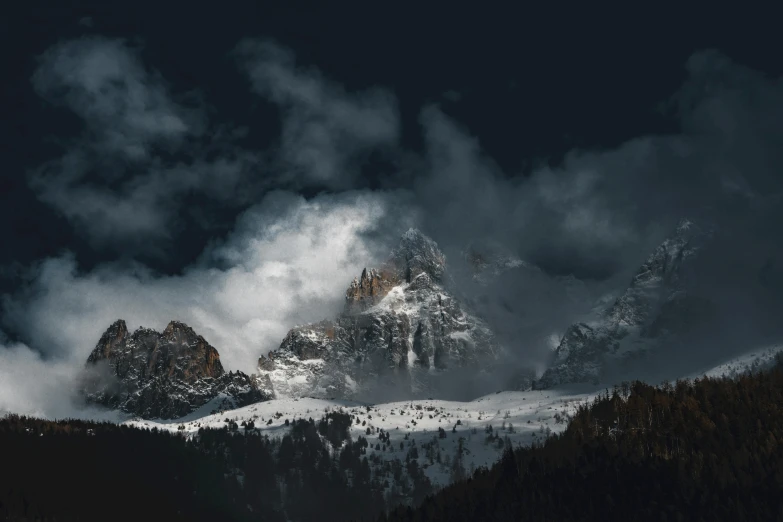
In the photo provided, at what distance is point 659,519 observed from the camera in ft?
486

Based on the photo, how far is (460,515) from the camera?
597 feet

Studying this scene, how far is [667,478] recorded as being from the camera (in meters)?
164

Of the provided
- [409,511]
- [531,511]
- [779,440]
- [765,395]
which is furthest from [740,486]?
[409,511]

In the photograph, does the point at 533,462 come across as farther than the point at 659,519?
Yes

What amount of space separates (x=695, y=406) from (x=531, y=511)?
61.6 m

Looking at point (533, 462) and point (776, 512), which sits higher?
point (533, 462)

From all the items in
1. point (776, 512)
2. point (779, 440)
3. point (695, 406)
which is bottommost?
point (776, 512)

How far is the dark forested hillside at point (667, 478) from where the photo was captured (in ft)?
474

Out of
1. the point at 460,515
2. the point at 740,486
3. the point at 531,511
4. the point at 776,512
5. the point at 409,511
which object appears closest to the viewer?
the point at 776,512

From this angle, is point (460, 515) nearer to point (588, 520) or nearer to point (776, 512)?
point (588, 520)

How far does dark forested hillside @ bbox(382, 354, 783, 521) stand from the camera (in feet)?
474

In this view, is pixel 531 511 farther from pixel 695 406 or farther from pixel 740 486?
pixel 695 406

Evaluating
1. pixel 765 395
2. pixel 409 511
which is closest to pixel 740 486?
pixel 765 395

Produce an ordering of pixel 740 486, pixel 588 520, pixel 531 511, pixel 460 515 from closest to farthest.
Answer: pixel 740 486 < pixel 588 520 < pixel 531 511 < pixel 460 515
